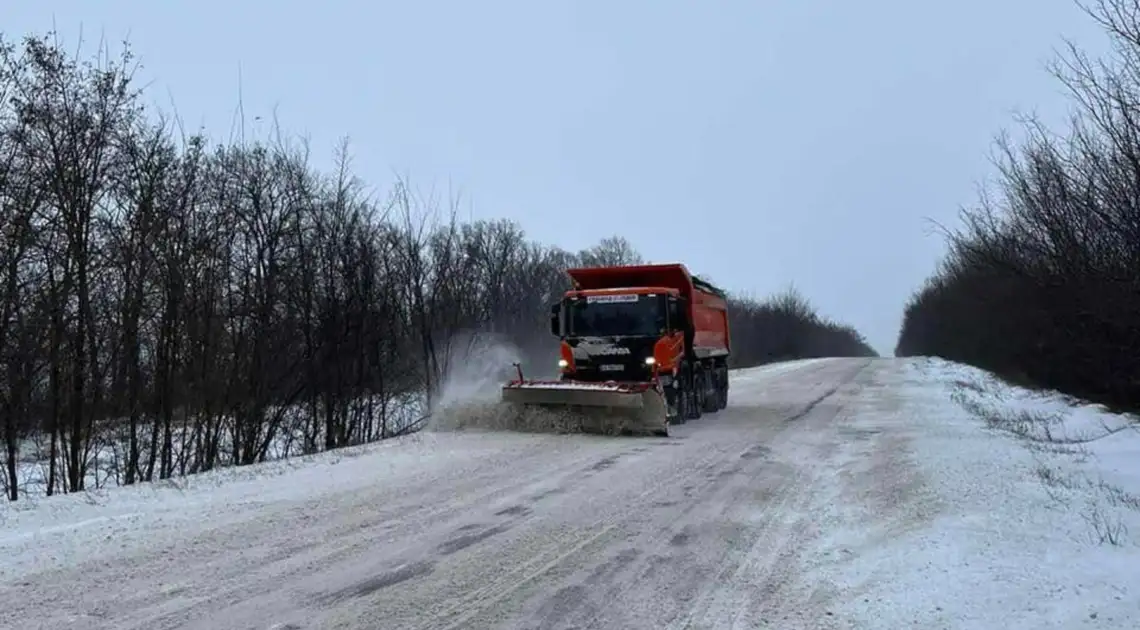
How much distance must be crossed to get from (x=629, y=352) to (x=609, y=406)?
199 cm

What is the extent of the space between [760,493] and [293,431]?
11110mm

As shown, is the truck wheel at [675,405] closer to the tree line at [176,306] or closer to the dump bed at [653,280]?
the dump bed at [653,280]

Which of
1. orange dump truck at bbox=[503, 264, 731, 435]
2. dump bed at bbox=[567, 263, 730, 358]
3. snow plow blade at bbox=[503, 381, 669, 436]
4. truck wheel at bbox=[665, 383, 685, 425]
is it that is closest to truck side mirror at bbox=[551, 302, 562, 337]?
orange dump truck at bbox=[503, 264, 731, 435]

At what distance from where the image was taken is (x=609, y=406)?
15.7 meters

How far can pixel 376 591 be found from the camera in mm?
5973

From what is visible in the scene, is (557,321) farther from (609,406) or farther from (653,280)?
(609,406)

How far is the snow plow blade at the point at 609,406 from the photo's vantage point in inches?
620

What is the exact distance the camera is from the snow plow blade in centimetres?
1574

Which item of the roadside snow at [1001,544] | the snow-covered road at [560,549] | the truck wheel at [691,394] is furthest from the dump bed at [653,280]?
the snow-covered road at [560,549]

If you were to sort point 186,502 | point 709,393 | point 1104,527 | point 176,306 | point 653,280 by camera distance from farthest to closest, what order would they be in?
point 709,393
point 653,280
point 176,306
point 186,502
point 1104,527

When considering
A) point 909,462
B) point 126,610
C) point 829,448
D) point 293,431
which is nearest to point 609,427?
point 829,448

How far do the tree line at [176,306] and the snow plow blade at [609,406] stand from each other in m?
5.29

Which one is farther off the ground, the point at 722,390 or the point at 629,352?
the point at 629,352

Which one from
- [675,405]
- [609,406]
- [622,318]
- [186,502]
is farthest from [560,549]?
[675,405]
